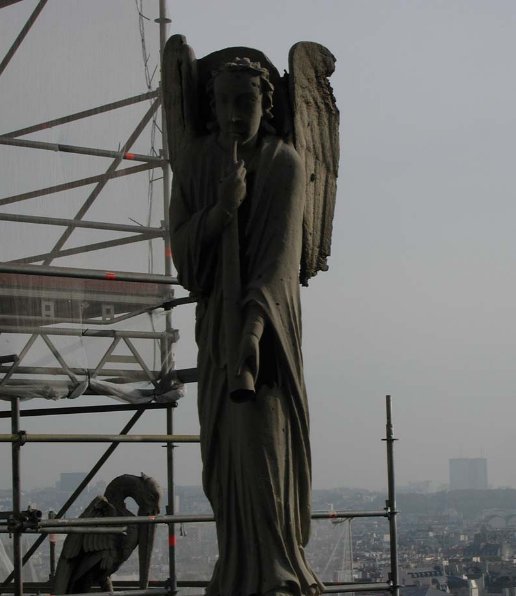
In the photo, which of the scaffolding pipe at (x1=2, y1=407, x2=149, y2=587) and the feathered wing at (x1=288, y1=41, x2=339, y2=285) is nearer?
the feathered wing at (x1=288, y1=41, x2=339, y2=285)

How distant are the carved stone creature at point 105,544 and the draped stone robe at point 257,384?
3.27 meters

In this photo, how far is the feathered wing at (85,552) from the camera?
34.2ft

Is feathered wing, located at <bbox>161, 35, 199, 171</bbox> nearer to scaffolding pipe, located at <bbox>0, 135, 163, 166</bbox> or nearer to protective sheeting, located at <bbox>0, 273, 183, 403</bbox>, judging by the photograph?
protective sheeting, located at <bbox>0, 273, 183, 403</bbox>

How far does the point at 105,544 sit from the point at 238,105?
3.91 meters

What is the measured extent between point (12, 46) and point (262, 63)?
434 cm

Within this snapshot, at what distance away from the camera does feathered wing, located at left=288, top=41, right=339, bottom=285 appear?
763 centimetres

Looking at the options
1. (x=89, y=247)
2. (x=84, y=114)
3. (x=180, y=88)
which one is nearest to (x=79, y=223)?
(x=89, y=247)

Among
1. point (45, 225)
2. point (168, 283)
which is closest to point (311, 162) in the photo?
point (168, 283)

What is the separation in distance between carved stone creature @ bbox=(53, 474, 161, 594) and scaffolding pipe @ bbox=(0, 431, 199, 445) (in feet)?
1.76

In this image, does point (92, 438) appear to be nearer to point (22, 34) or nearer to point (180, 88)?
point (180, 88)

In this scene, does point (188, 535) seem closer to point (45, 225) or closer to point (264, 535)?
point (45, 225)

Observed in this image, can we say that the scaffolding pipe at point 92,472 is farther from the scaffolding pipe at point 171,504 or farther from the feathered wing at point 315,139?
the feathered wing at point 315,139

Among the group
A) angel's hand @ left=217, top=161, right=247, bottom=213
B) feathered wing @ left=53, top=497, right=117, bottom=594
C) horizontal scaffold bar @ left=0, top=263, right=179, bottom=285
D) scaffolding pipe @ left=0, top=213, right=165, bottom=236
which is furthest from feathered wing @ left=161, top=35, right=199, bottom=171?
scaffolding pipe @ left=0, top=213, right=165, bottom=236

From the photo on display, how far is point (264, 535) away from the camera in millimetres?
7094
